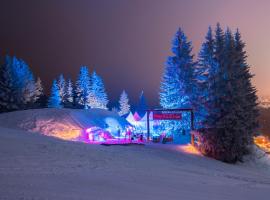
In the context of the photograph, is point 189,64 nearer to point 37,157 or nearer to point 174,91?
point 174,91

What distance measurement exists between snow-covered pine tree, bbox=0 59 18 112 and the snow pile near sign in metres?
13.9

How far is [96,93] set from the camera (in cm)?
7625

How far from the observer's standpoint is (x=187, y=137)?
41.1m

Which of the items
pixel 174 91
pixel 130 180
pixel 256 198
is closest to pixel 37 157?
pixel 130 180

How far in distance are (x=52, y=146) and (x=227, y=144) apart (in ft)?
58.1

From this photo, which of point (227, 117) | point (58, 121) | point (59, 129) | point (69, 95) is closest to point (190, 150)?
point (227, 117)

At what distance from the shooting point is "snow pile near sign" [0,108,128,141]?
117 ft

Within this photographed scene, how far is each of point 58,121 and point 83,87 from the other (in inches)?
1510

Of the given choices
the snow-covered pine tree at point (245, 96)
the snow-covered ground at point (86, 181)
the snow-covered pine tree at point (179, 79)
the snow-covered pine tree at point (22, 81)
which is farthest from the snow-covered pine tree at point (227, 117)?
the snow-covered pine tree at point (22, 81)

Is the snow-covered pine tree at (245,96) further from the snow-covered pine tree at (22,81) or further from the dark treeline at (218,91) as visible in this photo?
the snow-covered pine tree at (22,81)

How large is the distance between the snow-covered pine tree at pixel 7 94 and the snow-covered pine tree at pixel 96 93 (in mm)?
20952

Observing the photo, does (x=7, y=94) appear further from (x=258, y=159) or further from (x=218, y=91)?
(x=258, y=159)

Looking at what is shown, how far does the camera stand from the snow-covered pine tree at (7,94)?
181ft

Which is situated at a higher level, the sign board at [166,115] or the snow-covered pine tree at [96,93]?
the snow-covered pine tree at [96,93]
